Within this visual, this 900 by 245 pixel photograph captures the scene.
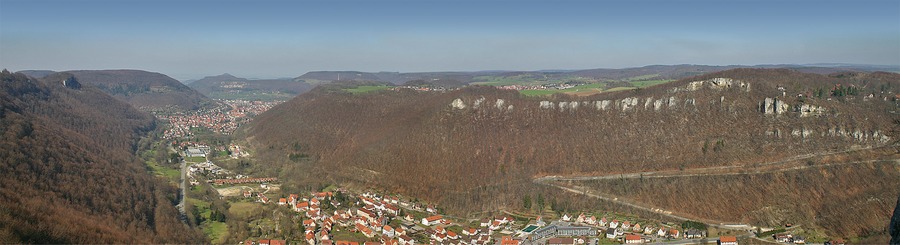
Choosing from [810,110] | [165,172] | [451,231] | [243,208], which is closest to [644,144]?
[810,110]

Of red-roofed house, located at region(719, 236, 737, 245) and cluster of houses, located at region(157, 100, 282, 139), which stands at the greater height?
cluster of houses, located at region(157, 100, 282, 139)

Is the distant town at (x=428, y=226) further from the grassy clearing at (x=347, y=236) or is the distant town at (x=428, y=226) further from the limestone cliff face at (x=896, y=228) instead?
the limestone cliff face at (x=896, y=228)

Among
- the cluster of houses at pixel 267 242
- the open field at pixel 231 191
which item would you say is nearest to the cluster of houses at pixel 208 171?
the open field at pixel 231 191

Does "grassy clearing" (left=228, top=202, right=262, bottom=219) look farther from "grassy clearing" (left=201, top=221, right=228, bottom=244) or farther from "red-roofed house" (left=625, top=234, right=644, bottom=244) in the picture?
"red-roofed house" (left=625, top=234, right=644, bottom=244)

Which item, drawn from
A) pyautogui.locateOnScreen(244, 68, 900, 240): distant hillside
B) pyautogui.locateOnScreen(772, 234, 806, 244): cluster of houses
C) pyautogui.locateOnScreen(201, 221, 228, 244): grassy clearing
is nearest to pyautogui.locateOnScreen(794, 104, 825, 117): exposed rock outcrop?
pyautogui.locateOnScreen(244, 68, 900, 240): distant hillside

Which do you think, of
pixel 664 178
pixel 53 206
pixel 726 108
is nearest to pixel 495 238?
pixel 664 178

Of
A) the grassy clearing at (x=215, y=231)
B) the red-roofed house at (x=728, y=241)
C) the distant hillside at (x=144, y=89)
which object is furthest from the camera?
the distant hillside at (x=144, y=89)
